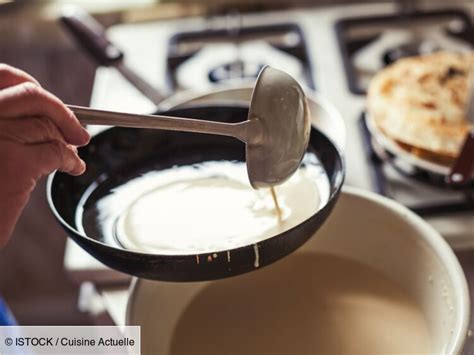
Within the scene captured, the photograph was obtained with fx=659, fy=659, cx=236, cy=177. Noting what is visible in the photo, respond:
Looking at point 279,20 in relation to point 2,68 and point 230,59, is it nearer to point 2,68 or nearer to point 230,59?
point 230,59

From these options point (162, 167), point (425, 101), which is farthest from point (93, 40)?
point (425, 101)

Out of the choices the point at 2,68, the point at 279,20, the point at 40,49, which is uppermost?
the point at 2,68

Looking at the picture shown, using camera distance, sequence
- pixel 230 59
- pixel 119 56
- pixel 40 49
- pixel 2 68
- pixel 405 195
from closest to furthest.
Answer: pixel 2 68, pixel 405 195, pixel 119 56, pixel 230 59, pixel 40 49

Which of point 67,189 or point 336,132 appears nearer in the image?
point 67,189

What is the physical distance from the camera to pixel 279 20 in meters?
1.02

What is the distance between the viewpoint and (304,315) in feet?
1.84

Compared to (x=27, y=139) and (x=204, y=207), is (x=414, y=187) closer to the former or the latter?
(x=204, y=207)

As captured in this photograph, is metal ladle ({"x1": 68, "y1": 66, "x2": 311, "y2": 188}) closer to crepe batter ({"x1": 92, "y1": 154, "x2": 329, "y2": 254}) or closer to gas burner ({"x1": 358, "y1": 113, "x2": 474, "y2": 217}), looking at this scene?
crepe batter ({"x1": 92, "y1": 154, "x2": 329, "y2": 254})

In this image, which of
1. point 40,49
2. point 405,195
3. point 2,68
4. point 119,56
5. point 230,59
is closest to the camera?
point 2,68

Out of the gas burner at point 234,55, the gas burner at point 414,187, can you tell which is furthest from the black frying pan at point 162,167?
the gas burner at point 234,55

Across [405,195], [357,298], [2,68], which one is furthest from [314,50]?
[2,68]

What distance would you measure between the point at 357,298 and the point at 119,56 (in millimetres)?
466

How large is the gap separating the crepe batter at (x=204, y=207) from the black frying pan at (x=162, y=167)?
0.04ft

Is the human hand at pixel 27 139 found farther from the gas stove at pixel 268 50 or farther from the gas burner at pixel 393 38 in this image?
the gas burner at pixel 393 38
